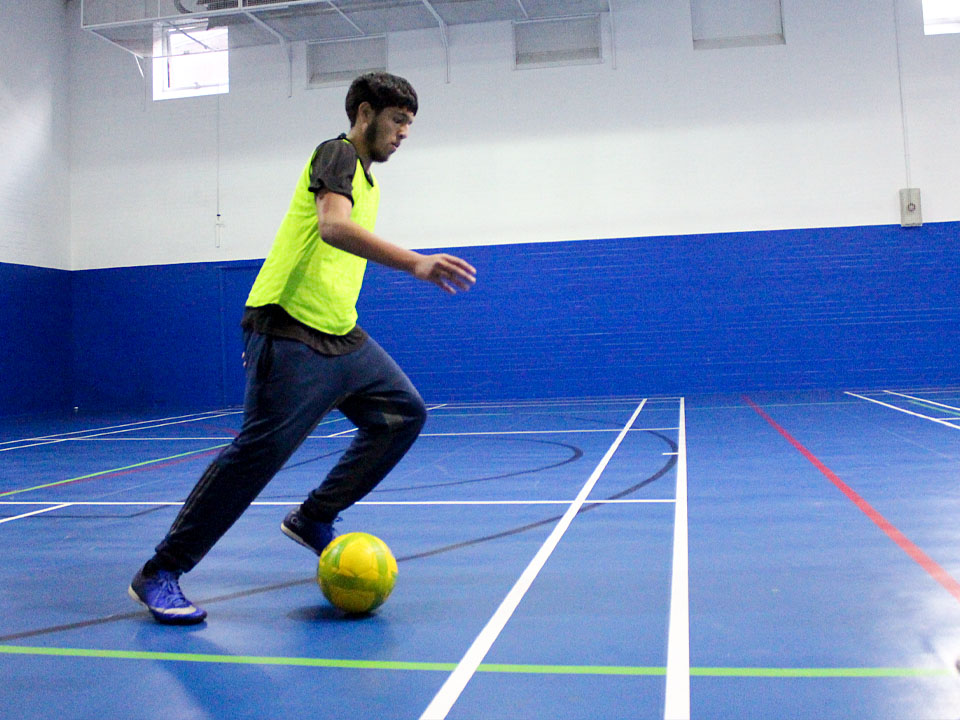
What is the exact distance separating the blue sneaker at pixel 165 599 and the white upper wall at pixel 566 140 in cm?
1223

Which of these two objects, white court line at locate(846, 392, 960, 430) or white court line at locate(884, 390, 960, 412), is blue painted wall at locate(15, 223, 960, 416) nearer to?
white court line at locate(884, 390, 960, 412)

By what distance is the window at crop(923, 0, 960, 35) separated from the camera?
1372 cm

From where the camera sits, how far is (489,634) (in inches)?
102

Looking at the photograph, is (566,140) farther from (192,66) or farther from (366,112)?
(366,112)

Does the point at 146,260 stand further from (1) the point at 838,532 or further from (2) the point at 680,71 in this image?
(1) the point at 838,532

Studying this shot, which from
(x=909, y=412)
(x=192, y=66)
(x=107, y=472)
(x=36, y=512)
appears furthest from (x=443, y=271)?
(x=192, y=66)

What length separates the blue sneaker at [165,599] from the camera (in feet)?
9.09

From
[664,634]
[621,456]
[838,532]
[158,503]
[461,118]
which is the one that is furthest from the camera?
[461,118]

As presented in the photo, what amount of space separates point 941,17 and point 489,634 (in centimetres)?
1462

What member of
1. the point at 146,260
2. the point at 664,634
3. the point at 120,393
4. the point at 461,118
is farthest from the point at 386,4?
the point at 664,634

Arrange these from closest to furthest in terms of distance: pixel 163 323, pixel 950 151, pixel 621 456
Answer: pixel 621 456, pixel 950 151, pixel 163 323

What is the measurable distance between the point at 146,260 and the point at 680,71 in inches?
386

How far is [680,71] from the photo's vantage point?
14.3 meters

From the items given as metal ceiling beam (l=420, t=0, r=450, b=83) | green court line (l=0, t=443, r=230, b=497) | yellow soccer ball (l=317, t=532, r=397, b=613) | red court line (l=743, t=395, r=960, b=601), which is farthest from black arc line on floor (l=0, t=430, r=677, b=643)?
metal ceiling beam (l=420, t=0, r=450, b=83)
